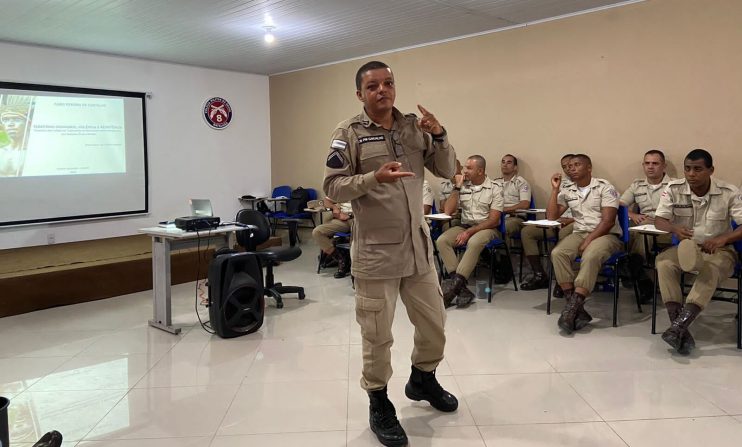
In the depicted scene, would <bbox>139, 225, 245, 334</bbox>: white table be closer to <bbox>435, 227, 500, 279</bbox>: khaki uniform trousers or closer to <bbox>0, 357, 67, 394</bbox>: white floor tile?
<bbox>0, 357, 67, 394</bbox>: white floor tile

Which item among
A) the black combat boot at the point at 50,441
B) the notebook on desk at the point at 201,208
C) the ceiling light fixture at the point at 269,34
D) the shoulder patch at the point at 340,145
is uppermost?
the ceiling light fixture at the point at 269,34

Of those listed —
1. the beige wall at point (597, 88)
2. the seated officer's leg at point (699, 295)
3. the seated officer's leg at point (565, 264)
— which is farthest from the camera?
the beige wall at point (597, 88)

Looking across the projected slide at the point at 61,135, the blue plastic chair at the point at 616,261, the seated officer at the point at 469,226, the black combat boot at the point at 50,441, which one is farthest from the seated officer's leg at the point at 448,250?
the projected slide at the point at 61,135

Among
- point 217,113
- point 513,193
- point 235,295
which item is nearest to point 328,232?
point 513,193

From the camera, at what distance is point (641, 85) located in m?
4.82

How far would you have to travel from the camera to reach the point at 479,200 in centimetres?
505

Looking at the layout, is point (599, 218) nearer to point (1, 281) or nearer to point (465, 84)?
point (465, 84)

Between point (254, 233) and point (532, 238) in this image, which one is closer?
point (254, 233)

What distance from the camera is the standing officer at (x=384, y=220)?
87.1 inches

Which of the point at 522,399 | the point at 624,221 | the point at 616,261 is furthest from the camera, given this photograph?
the point at 624,221

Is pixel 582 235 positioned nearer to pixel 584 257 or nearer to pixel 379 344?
pixel 584 257

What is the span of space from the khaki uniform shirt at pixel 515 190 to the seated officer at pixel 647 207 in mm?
974

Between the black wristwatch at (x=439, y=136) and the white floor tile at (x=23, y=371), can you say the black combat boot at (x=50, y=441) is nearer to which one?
the white floor tile at (x=23, y=371)

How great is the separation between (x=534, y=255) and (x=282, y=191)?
438cm
